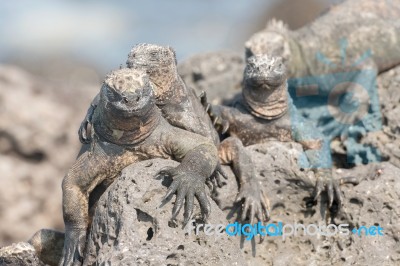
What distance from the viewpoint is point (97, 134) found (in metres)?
4.69

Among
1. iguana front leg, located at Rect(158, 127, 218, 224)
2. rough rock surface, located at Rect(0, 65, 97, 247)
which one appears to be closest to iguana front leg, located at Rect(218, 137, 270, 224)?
iguana front leg, located at Rect(158, 127, 218, 224)

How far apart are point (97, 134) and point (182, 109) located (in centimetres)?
56

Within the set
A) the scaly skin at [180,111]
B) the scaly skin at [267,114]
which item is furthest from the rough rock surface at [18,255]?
the scaly skin at [267,114]

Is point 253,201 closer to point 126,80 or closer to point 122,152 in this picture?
point 122,152

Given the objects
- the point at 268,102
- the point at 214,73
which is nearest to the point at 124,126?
the point at 268,102

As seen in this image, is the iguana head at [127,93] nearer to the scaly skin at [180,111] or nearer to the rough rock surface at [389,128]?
the scaly skin at [180,111]

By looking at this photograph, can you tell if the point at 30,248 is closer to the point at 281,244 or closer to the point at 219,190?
the point at 219,190

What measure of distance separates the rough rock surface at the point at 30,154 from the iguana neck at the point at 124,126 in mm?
4658

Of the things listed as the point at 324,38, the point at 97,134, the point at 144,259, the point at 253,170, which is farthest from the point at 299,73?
the point at 144,259

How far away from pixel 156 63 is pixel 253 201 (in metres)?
0.98

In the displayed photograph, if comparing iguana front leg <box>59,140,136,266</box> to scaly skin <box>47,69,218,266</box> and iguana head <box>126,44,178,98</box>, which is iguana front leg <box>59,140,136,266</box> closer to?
scaly skin <box>47,69,218,266</box>

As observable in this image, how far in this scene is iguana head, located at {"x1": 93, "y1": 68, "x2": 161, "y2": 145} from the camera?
4352 mm

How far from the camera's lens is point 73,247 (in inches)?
186

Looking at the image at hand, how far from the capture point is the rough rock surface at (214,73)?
25.5 feet
